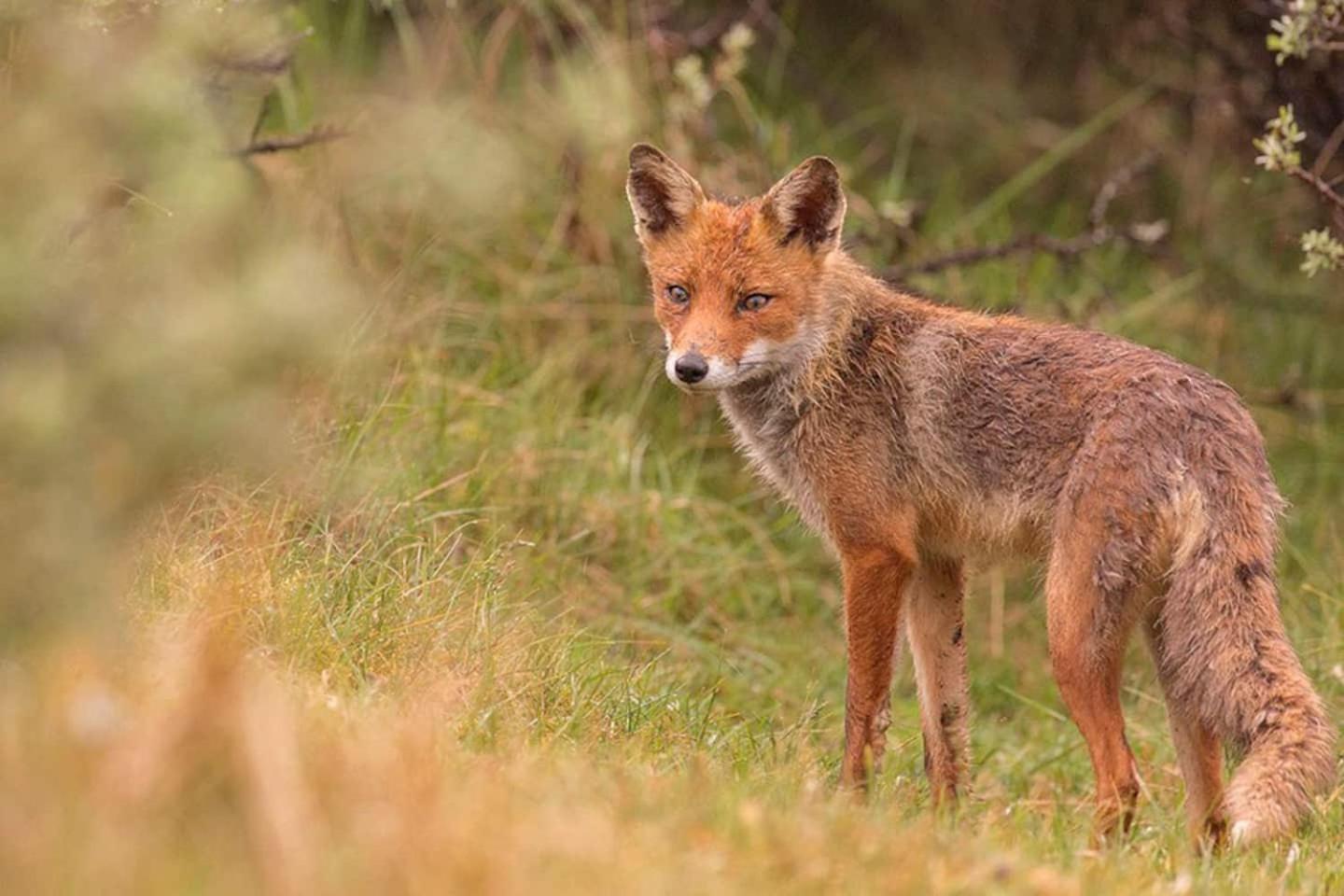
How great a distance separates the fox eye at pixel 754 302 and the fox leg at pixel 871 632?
0.93 metres

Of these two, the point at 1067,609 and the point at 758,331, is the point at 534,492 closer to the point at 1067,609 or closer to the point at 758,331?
the point at 758,331

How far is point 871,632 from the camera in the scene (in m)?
5.68

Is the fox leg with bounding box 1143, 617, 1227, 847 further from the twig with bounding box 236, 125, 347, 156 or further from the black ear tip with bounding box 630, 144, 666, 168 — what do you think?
the twig with bounding box 236, 125, 347, 156

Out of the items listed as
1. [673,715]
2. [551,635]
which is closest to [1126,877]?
[673,715]

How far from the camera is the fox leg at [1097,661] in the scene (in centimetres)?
511

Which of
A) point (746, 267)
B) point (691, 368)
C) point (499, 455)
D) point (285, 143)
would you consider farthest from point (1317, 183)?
point (285, 143)

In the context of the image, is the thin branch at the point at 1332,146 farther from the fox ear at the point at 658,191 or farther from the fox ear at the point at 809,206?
the fox ear at the point at 658,191

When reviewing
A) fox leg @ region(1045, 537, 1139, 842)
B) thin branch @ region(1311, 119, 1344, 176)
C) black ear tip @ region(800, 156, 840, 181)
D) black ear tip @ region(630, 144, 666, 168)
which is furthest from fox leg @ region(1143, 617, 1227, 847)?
thin branch @ region(1311, 119, 1344, 176)

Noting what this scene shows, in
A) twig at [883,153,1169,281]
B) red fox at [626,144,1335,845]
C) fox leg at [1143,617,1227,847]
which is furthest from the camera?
twig at [883,153,1169,281]

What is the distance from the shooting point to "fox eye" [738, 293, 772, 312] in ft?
19.8

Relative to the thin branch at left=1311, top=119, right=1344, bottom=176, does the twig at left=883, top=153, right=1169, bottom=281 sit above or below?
below

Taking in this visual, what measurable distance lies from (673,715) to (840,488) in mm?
1039

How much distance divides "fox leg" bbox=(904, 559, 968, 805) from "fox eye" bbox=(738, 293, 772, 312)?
A: 1048 mm

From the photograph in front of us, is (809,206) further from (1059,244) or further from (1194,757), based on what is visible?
(1059,244)
